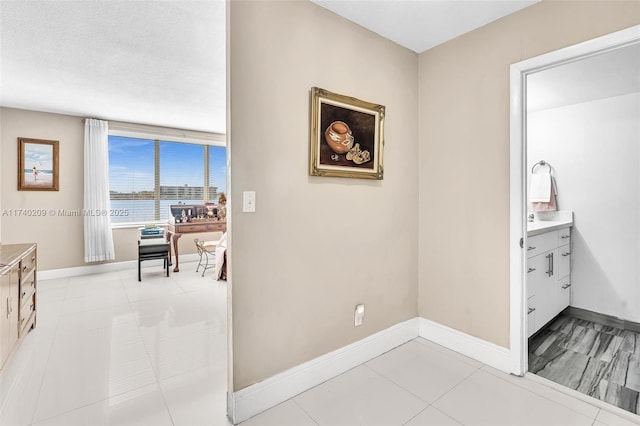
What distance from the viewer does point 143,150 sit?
5.62m

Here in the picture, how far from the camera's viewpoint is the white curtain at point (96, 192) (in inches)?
190

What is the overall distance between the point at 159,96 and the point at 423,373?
4.06m

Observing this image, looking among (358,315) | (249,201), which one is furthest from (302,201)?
(358,315)

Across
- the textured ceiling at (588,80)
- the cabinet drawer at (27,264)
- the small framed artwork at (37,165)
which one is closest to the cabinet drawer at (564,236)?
the textured ceiling at (588,80)

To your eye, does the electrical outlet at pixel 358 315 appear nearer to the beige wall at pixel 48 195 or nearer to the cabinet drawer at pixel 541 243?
the cabinet drawer at pixel 541 243

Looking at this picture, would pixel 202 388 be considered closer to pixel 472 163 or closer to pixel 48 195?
pixel 472 163

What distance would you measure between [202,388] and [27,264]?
1.98 meters

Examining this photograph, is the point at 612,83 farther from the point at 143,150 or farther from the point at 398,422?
the point at 143,150

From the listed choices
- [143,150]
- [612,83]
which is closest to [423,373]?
[612,83]

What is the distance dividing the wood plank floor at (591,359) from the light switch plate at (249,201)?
2214 millimetres

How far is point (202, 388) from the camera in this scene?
2.04 m

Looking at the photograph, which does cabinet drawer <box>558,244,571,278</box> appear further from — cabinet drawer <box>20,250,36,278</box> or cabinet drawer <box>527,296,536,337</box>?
cabinet drawer <box>20,250,36,278</box>

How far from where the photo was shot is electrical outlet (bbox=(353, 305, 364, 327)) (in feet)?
7.48

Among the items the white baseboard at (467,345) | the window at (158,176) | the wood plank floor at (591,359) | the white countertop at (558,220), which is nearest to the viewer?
the wood plank floor at (591,359)
